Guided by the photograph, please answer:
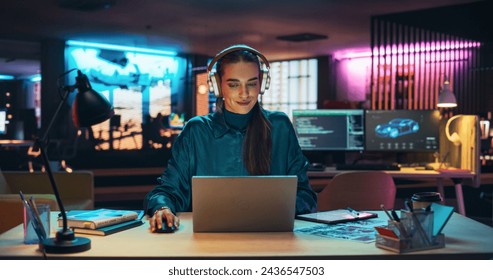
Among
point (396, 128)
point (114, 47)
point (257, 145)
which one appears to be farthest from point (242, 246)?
point (114, 47)

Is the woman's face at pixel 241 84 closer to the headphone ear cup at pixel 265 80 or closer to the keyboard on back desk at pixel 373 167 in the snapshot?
the headphone ear cup at pixel 265 80

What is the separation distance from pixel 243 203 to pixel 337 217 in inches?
20.2

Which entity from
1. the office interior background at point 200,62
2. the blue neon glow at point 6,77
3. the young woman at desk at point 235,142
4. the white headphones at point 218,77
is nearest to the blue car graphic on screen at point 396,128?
the office interior background at point 200,62

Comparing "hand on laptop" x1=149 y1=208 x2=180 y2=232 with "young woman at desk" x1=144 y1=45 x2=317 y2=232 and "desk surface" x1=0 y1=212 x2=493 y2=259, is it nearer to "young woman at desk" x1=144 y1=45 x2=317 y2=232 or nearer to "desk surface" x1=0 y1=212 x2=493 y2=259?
"desk surface" x1=0 y1=212 x2=493 y2=259

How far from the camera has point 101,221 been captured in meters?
1.88

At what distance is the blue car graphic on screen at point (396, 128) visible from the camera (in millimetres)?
5320

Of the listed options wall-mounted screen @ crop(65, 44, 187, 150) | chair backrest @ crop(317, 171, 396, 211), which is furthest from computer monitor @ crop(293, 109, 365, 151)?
wall-mounted screen @ crop(65, 44, 187, 150)

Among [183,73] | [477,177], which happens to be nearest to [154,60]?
[183,73]

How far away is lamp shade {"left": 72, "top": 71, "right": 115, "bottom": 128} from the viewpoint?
201 cm

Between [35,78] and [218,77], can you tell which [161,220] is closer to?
[218,77]

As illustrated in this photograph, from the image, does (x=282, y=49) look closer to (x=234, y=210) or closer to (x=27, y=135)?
(x=27, y=135)

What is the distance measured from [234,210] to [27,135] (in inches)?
381
